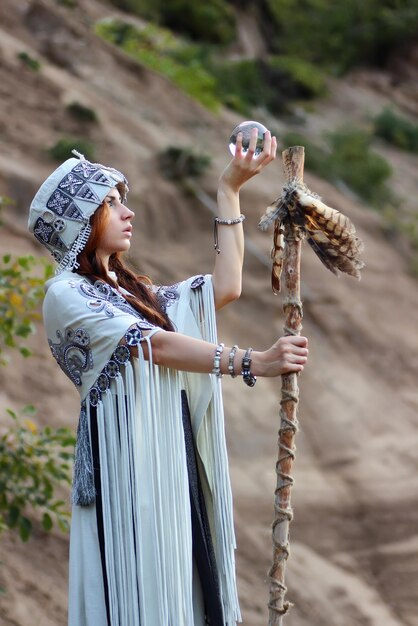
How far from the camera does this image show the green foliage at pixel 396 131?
16891 mm

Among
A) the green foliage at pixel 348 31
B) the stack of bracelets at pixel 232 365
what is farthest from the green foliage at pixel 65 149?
the green foliage at pixel 348 31

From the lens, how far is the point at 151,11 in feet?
62.2

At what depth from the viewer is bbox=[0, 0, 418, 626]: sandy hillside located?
8.91m

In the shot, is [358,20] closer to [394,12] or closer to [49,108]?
[394,12]

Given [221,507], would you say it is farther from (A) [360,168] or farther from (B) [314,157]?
(A) [360,168]

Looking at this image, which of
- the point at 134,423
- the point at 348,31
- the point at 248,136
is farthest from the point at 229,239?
the point at 348,31

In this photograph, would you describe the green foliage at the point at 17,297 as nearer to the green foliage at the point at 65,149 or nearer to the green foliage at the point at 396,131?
the green foliage at the point at 65,149

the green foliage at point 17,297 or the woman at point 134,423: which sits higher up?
the green foliage at point 17,297

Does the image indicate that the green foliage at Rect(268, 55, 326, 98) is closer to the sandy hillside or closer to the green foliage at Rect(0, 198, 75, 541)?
the sandy hillside

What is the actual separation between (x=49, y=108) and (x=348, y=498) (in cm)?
463

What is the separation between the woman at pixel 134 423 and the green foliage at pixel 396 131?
13763mm

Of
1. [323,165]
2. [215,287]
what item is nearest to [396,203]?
[323,165]

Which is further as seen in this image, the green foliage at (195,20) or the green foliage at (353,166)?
the green foliage at (195,20)

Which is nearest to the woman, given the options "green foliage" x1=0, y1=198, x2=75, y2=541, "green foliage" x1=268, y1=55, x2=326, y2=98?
"green foliage" x1=0, y1=198, x2=75, y2=541
